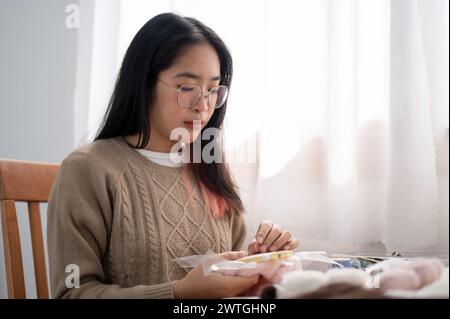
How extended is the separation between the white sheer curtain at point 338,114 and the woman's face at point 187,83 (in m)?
0.42

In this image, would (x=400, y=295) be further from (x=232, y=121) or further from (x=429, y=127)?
(x=232, y=121)

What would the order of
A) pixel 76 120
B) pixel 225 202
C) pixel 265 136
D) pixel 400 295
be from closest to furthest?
pixel 400 295 → pixel 225 202 → pixel 265 136 → pixel 76 120

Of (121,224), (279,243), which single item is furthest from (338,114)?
(121,224)

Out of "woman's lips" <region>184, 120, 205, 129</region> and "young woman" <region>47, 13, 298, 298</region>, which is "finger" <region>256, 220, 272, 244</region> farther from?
"woman's lips" <region>184, 120, 205, 129</region>

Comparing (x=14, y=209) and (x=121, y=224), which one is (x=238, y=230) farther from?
(x=14, y=209)

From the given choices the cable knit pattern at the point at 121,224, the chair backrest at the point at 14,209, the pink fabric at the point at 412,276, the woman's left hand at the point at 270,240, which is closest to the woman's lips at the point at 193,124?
the cable knit pattern at the point at 121,224

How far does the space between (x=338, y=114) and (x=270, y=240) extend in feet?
1.76

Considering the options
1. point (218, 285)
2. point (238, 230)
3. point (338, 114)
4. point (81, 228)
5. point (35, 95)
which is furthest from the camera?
point (35, 95)

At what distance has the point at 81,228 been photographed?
33.9 inches

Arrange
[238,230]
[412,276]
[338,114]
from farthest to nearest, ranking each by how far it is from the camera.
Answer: [338,114]
[238,230]
[412,276]

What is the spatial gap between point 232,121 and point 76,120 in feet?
1.52

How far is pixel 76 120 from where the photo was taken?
1.51 meters

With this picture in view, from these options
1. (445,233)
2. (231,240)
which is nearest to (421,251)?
(445,233)
